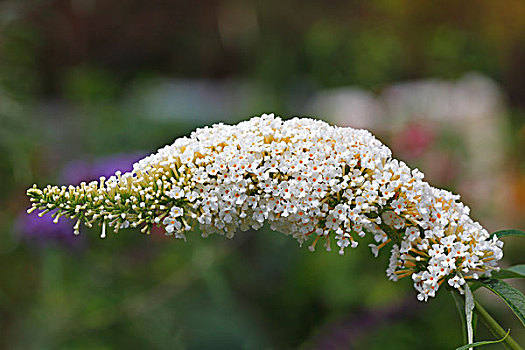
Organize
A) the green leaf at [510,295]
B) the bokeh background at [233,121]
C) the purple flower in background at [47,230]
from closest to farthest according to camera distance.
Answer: the green leaf at [510,295] < the purple flower in background at [47,230] < the bokeh background at [233,121]

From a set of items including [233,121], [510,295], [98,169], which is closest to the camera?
[510,295]

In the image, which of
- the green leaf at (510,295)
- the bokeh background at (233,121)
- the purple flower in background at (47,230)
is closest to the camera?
the green leaf at (510,295)

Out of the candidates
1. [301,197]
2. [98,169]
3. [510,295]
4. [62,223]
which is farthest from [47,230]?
[510,295]

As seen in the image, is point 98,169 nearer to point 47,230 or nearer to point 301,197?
point 47,230

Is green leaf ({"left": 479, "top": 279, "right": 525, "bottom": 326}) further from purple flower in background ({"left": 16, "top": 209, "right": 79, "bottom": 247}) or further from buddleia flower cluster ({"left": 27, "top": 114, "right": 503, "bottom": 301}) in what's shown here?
purple flower in background ({"left": 16, "top": 209, "right": 79, "bottom": 247})

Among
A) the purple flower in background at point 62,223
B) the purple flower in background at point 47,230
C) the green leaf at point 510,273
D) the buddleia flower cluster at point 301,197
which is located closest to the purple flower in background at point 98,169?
the purple flower in background at point 62,223

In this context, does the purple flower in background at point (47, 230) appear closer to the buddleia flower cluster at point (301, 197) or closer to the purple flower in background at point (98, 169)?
the purple flower in background at point (98, 169)
